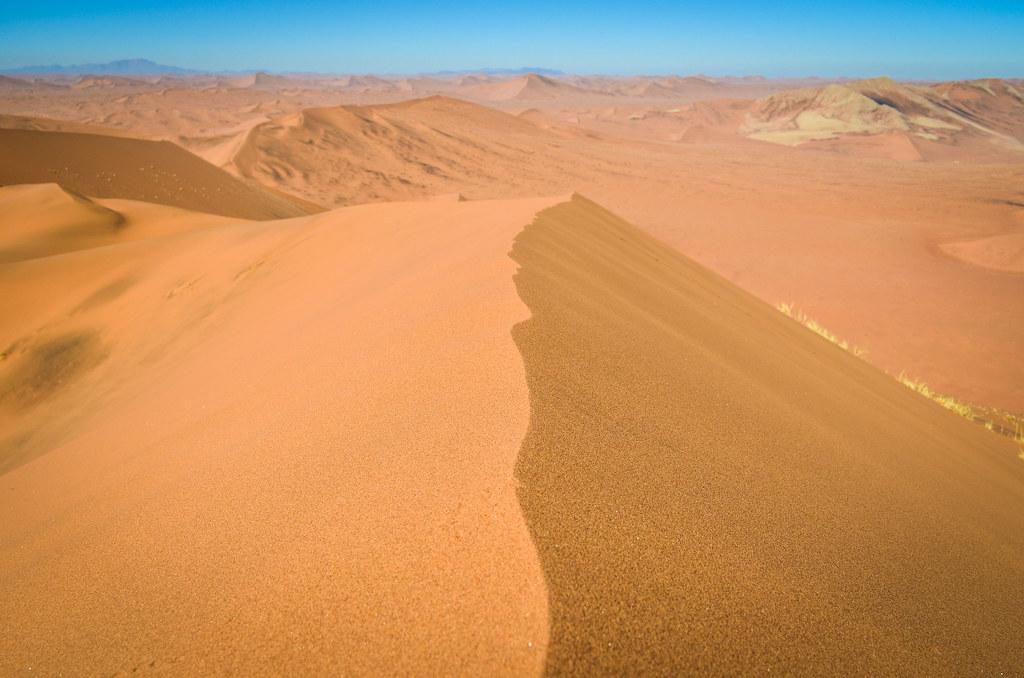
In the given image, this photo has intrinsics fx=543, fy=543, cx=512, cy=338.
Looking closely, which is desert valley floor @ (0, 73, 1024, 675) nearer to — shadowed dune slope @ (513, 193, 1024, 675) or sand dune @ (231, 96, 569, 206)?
shadowed dune slope @ (513, 193, 1024, 675)

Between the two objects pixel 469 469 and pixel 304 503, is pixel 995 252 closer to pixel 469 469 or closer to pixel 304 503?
pixel 469 469

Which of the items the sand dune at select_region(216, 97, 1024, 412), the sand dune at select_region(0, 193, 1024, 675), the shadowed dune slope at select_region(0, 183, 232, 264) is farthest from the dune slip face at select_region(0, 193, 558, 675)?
the sand dune at select_region(216, 97, 1024, 412)

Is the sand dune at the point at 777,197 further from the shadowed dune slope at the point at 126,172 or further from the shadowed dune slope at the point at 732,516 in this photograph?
the shadowed dune slope at the point at 732,516

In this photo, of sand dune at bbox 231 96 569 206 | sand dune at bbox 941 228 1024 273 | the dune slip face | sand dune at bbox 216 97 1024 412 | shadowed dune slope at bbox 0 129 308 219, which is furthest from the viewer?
sand dune at bbox 231 96 569 206

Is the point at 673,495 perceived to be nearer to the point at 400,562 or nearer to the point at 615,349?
the point at 400,562

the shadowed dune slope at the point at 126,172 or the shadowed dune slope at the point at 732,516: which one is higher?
the shadowed dune slope at the point at 126,172

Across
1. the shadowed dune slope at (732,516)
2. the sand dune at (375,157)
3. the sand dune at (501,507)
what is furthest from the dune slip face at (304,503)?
the sand dune at (375,157)

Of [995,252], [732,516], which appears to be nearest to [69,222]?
[732,516]
